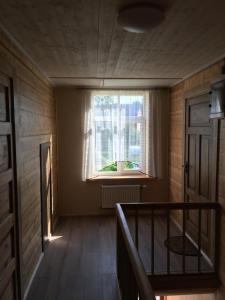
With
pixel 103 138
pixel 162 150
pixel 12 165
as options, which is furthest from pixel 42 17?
pixel 162 150

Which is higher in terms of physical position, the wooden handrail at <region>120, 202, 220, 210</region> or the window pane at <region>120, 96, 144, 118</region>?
the window pane at <region>120, 96, 144, 118</region>

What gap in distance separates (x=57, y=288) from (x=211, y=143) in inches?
94.7

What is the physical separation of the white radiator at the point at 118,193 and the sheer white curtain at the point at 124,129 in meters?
0.40

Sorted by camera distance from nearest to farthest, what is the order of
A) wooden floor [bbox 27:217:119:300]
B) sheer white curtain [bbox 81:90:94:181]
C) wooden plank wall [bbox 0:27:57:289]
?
wooden plank wall [bbox 0:27:57:289]
wooden floor [bbox 27:217:119:300]
sheer white curtain [bbox 81:90:94:181]

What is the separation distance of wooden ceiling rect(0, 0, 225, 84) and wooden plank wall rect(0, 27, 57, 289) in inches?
6.3

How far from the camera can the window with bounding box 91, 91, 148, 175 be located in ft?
16.7

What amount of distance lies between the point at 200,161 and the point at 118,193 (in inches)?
77.5

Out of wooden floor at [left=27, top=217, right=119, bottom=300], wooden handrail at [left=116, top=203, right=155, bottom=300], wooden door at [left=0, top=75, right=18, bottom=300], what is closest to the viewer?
wooden handrail at [left=116, top=203, right=155, bottom=300]

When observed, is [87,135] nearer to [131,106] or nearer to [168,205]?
[131,106]

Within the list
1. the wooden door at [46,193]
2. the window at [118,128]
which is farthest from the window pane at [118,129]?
the wooden door at [46,193]

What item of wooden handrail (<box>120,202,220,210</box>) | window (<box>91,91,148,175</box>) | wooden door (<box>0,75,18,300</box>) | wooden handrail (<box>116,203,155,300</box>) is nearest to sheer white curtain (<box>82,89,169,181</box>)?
window (<box>91,91,148,175</box>)

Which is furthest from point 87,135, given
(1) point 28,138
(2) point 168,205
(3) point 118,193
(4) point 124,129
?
(2) point 168,205

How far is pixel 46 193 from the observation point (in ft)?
13.2

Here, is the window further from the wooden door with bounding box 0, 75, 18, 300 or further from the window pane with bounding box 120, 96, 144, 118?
the wooden door with bounding box 0, 75, 18, 300
